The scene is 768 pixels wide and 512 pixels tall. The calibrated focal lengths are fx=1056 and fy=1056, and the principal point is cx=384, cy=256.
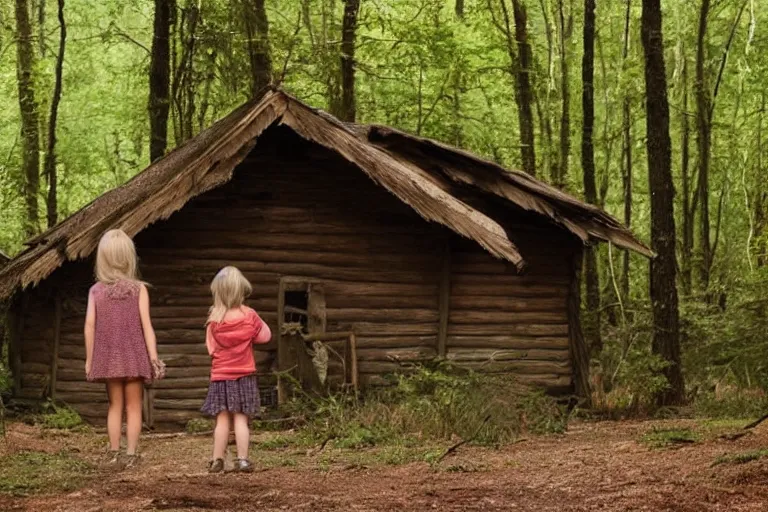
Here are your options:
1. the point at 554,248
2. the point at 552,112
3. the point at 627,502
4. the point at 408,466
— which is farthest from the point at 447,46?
the point at 627,502

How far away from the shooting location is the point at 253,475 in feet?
28.1

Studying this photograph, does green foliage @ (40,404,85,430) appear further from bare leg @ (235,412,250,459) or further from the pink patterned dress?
bare leg @ (235,412,250,459)

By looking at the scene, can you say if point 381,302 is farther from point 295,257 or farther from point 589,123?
point 589,123

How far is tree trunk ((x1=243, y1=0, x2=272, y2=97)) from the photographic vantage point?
20.8 meters

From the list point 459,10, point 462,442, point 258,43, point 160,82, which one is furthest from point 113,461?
point 459,10

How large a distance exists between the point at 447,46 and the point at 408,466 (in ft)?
56.1

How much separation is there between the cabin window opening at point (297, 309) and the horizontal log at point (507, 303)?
2253 millimetres

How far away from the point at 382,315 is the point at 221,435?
277 inches

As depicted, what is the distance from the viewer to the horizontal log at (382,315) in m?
15.9

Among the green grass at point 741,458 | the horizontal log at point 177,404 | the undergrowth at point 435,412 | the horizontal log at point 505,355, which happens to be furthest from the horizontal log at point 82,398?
the green grass at point 741,458

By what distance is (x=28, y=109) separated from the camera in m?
23.7

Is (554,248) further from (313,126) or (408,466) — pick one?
(408,466)

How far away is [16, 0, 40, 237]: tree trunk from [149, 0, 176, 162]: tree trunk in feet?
13.2

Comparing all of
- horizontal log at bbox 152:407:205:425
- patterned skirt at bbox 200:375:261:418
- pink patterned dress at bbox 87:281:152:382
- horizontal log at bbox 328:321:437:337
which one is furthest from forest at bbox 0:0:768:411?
pink patterned dress at bbox 87:281:152:382
